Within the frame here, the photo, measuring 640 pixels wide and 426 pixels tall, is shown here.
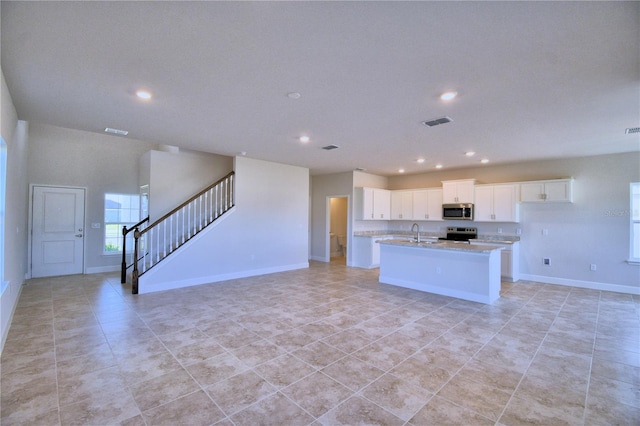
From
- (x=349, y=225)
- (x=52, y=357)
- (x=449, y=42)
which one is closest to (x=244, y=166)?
(x=349, y=225)

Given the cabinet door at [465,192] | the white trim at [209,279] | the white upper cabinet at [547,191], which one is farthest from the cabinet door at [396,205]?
the white trim at [209,279]

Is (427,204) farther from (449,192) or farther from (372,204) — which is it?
(372,204)

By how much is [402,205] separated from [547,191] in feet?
11.3

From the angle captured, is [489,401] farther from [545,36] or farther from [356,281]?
[356,281]

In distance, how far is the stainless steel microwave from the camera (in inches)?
284

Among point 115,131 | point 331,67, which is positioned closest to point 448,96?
point 331,67

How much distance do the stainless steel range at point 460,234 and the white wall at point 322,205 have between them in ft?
9.08

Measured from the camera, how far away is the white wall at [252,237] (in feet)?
18.9

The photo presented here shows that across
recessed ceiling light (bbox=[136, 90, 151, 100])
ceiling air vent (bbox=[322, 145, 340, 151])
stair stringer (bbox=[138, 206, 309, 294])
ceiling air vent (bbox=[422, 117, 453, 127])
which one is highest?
recessed ceiling light (bbox=[136, 90, 151, 100])

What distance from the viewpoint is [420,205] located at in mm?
8219

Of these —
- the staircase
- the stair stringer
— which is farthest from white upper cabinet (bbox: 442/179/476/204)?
the staircase

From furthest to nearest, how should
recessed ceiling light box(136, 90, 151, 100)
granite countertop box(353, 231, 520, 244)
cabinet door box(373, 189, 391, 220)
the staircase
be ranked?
cabinet door box(373, 189, 391, 220)
granite countertop box(353, 231, 520, 244)
the staircase
recessed ceiling light box(136, 90, 151, 100)

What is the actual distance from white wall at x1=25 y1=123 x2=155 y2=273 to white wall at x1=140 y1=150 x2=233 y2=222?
580 mm

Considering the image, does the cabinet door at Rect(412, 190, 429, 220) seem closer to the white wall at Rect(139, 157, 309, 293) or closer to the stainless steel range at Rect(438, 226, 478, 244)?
the stainless steel range at Rect(438, 226, 478, 244)
